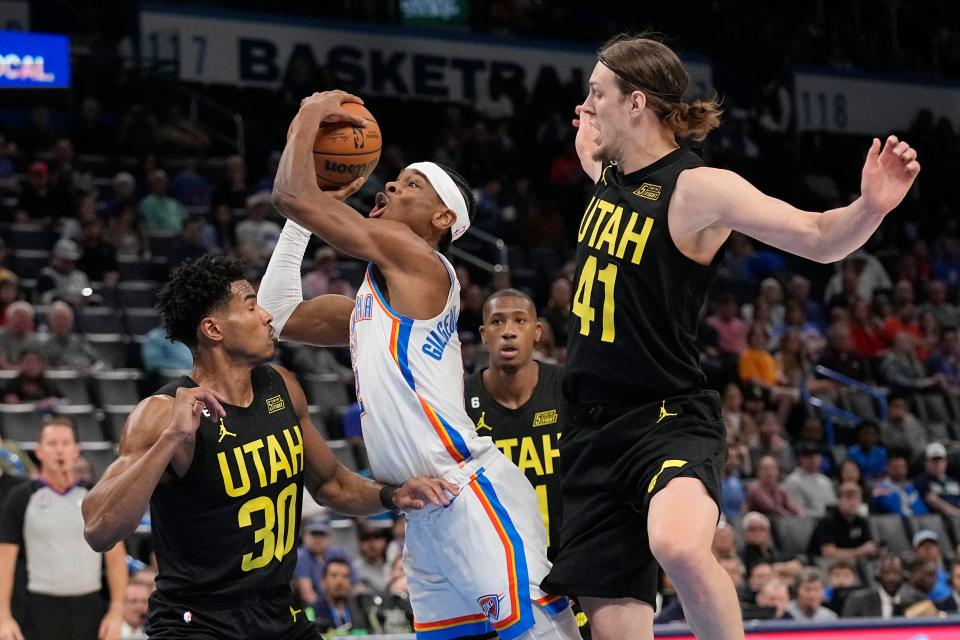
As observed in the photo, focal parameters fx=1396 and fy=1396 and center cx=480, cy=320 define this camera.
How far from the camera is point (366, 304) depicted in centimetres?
488

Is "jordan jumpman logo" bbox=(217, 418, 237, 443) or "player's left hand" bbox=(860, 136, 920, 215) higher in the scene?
"player's left hand" bbox=(860, 136, 920, 215)

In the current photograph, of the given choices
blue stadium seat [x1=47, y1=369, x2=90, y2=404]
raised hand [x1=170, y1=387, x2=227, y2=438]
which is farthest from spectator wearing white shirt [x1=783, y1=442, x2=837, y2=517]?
raised hand [x1=170, y1=387, x2=227, y2=438]

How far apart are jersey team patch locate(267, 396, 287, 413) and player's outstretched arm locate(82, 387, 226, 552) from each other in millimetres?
308

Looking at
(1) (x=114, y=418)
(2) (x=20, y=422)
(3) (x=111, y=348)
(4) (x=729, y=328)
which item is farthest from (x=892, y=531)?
(2) (x=20, y=422)

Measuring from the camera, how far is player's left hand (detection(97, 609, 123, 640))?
7.30 m

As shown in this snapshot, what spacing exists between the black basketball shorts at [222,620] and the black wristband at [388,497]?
499 millimetres

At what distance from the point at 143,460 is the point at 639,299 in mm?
1658

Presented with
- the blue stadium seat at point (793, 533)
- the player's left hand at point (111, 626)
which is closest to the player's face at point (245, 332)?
the player's left hand at point (111, 626)

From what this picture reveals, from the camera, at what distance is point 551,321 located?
1389 centimetres

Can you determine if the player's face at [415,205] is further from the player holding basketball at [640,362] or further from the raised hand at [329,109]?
the player holding basketball at [640,362]

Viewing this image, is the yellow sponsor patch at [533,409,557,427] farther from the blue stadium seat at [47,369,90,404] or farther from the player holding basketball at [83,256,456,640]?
the blue stadium seat at [47,369,90,404]

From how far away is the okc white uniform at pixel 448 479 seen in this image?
4.63 m

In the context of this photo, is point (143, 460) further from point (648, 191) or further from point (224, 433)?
point (648, 191)

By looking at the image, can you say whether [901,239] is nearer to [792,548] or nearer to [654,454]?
[792,548]
